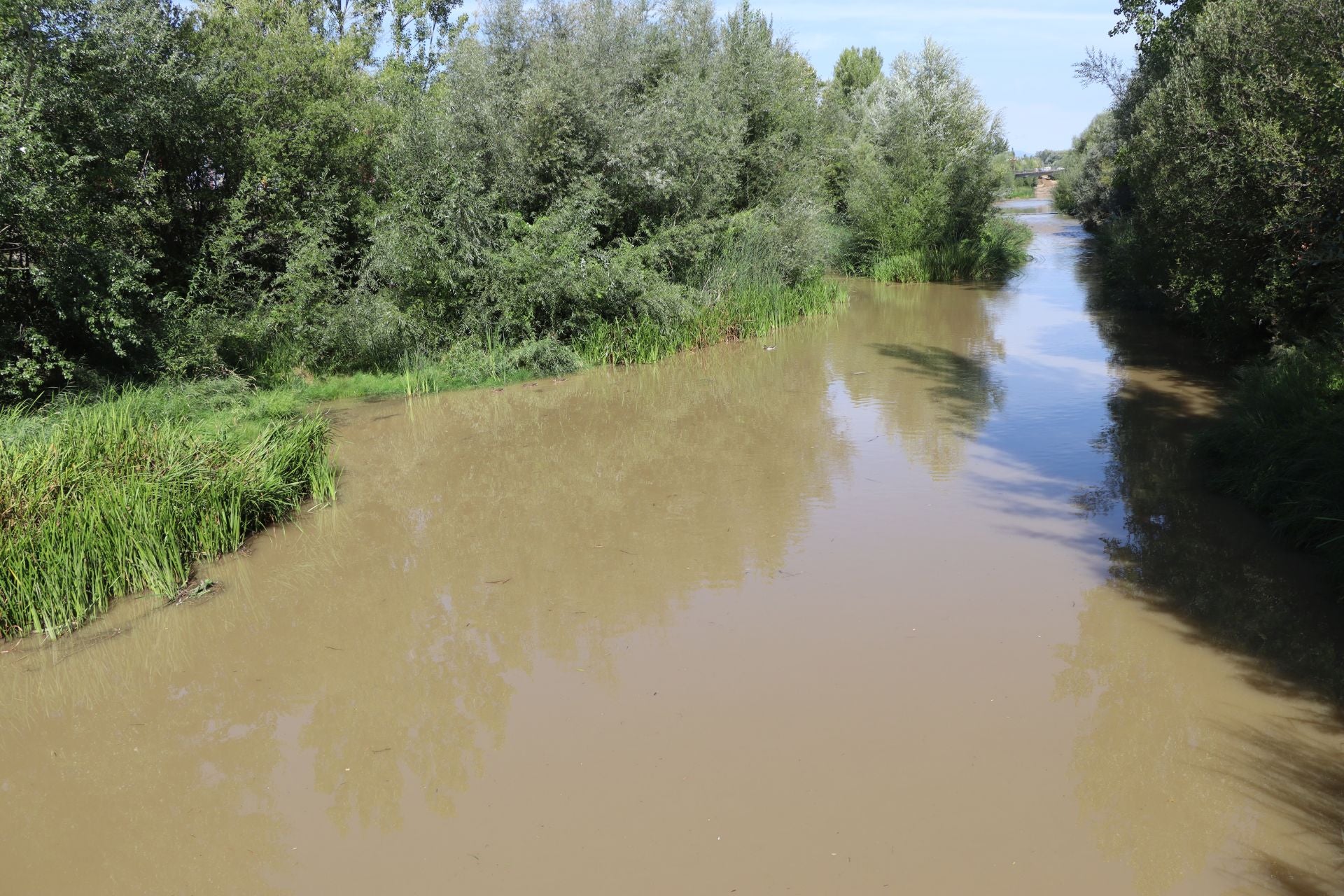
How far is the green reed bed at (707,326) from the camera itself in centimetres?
1550

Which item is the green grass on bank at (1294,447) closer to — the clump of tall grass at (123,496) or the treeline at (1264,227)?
the treeline at (1264,227)

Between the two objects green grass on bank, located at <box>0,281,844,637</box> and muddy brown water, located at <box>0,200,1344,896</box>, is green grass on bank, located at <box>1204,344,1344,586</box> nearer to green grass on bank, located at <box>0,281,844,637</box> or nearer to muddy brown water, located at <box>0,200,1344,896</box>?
muddy brown water, located at <box>0,200,1344,896</box>

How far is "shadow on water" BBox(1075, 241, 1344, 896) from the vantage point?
4.45 metres

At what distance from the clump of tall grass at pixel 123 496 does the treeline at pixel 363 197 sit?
2480 millimetres

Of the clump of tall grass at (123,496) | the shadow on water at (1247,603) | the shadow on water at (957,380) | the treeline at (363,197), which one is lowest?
the shadow on water at (1247,603)

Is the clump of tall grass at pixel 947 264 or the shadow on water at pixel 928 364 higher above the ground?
the clump of tall grass at pixel 947 264

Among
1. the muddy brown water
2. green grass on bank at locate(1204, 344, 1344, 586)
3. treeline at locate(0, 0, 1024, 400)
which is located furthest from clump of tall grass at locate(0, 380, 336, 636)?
green grass on bank at locate(1204, 344, 1344, 586)

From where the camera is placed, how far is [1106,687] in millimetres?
5688

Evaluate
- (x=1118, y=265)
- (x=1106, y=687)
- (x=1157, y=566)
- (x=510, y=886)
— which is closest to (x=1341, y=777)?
(x=1106, y=687)

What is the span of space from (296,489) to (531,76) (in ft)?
29.2

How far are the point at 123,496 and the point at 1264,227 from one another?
1196cm

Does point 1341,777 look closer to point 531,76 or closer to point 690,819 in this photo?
point 690,819

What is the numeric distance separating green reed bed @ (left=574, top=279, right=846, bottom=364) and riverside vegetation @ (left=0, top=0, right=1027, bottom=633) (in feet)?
0.16

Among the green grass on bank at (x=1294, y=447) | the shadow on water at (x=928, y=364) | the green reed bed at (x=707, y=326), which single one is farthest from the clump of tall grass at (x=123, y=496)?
the green grass on bank at (x=1294, y=447)
